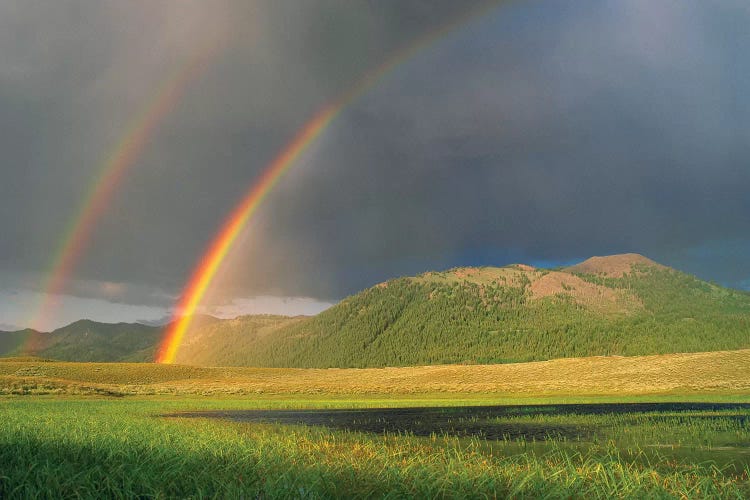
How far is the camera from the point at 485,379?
10719 cm

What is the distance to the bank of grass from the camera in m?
10.4

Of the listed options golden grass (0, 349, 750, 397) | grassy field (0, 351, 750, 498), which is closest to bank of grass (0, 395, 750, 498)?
grassy field (0, 351, 750, 498)

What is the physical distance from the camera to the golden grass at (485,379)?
74.6 m

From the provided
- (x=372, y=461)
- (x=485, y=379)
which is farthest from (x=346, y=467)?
(x=485, y=379)

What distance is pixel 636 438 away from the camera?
24.6m

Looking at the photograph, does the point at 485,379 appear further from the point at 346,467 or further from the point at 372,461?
the point at 346,467

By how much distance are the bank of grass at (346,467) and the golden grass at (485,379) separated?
5320 centimetres

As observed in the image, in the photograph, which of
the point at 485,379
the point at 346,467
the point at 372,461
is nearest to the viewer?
the point at 346,467

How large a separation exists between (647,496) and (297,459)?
911cm

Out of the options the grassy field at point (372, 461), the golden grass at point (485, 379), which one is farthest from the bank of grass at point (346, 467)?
the golden grass at point (485, 379)

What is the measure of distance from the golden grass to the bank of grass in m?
53.2

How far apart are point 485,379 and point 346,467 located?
322ft

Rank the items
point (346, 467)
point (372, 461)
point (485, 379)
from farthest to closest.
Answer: point (485, 379) → point (372, 461) → point (346, 467)

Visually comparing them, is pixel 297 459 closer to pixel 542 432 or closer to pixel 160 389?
pixel 542 432
